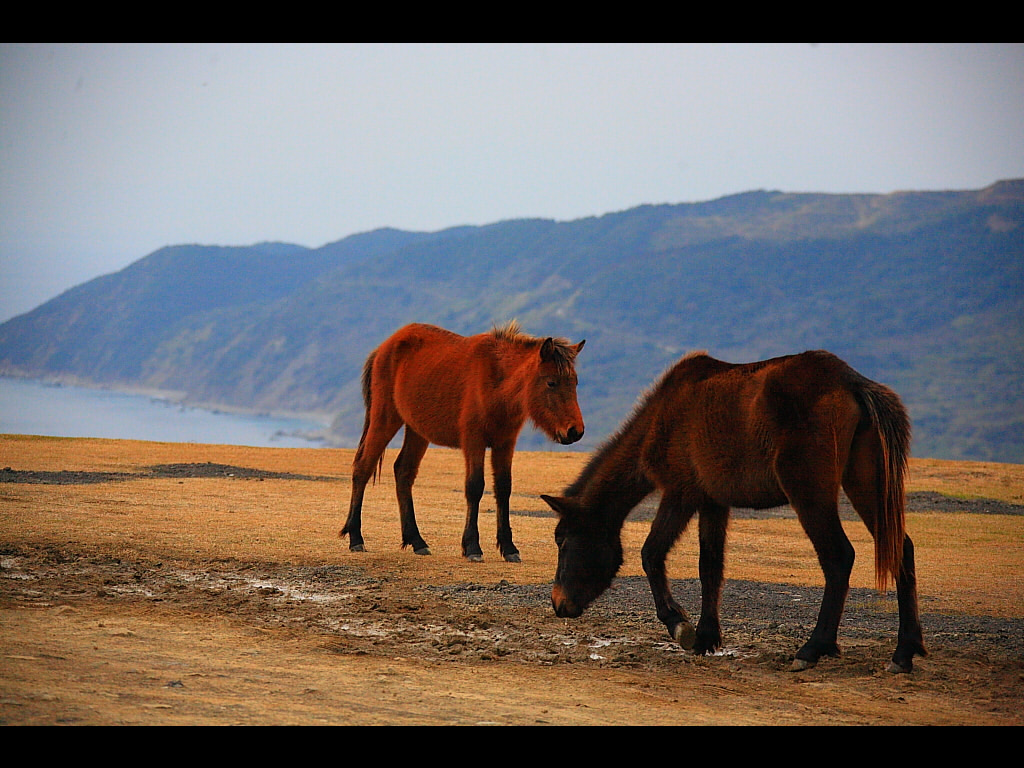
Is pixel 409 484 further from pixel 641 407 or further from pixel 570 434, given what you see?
pixel 641 407

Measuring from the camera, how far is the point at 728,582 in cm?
1002

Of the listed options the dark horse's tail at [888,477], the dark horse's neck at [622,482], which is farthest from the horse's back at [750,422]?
the dark horse's neck at [622,482]

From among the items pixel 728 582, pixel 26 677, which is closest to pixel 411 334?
pixel 728 582

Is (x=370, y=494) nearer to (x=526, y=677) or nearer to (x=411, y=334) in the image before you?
(x=411, y=334)

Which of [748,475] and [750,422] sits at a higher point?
[750,422]

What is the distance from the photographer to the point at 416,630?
24.8 ft

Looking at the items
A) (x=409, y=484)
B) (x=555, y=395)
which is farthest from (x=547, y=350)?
(x=409, y=484)

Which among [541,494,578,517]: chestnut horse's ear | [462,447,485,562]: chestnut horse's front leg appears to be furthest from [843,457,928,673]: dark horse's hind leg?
[462,447,485,562]: chestnut horse's front leg

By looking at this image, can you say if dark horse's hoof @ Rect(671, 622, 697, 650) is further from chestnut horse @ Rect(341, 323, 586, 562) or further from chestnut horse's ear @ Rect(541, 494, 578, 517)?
chestnut horse @ Rect(341, 323, 586, 562)

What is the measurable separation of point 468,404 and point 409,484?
4.45 ft

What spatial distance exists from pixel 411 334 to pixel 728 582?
485 cm

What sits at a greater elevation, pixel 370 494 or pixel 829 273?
pixel 829 273

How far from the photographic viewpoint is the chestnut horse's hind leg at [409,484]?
37.3ft

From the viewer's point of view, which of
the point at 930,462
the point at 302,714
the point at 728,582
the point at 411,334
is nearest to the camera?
the point at 302,714
